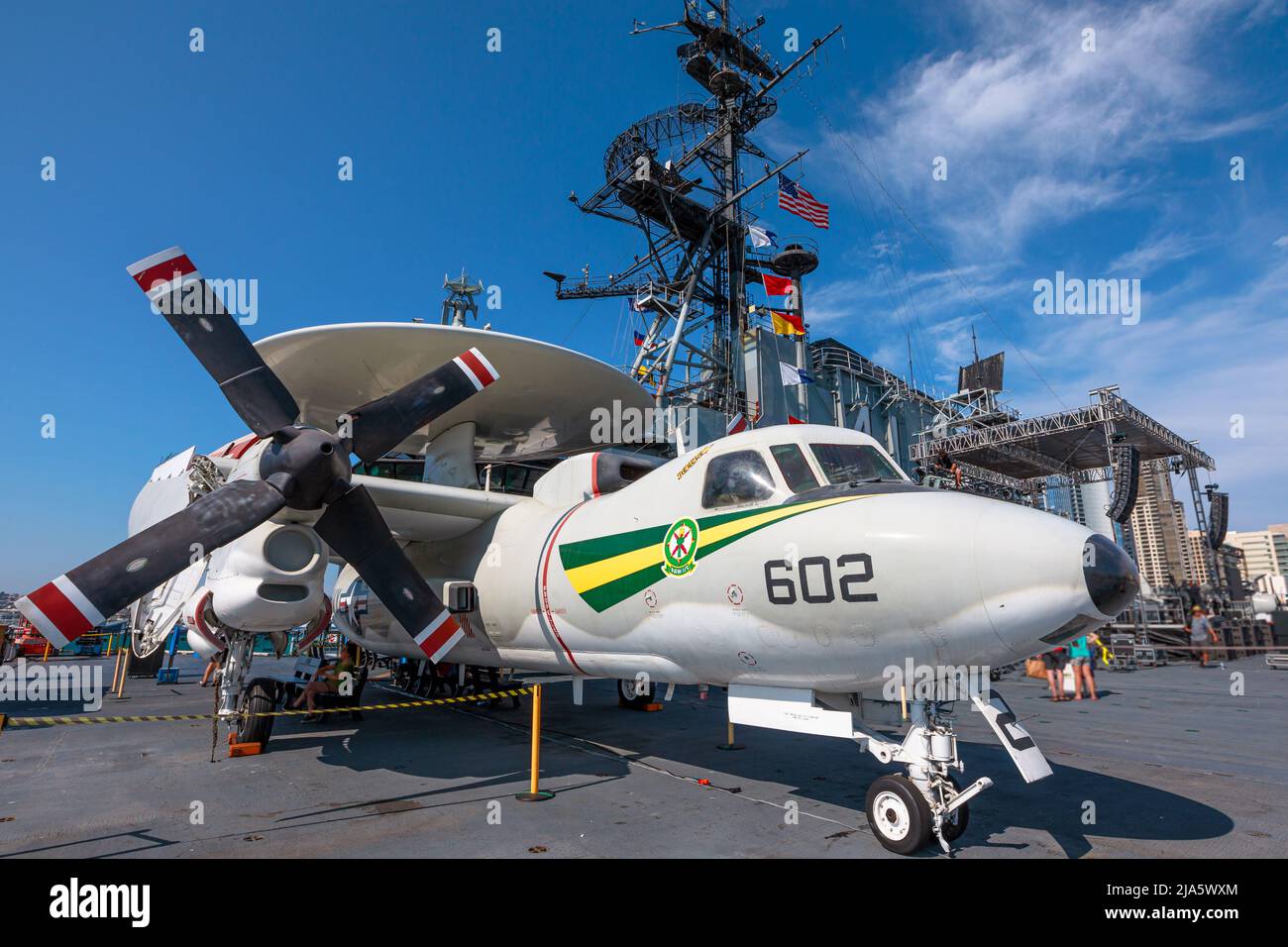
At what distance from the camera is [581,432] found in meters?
16.9

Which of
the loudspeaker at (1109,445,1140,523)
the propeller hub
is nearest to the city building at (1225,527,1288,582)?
the loudspeaker at (1109,445,1140,523)

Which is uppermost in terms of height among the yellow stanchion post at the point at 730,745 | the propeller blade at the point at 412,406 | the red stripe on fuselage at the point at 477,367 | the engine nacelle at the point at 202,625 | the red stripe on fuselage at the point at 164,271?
the red stripe on fuselage at the point at 164,271

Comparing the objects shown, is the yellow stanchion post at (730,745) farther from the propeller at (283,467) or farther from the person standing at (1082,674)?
the person standing at (1082,674)

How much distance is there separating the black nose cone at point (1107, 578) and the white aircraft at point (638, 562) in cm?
2

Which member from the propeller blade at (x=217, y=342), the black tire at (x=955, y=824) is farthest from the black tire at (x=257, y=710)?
the black tire at (x=955, y=824)

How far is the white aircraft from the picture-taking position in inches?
197

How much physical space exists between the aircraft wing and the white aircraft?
0.04 m

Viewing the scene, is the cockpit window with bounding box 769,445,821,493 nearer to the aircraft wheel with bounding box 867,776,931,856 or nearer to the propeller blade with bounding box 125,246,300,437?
the aircraft wheel with bounding box 867,776,931,856

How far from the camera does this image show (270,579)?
8.84m

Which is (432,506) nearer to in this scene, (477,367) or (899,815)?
(477,367)

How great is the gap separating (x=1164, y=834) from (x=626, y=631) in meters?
5.41

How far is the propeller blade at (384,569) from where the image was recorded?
28.1 ft
